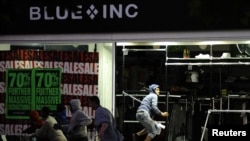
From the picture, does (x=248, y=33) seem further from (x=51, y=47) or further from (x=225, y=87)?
(x=51, y=47)

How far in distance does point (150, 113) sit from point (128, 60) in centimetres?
123

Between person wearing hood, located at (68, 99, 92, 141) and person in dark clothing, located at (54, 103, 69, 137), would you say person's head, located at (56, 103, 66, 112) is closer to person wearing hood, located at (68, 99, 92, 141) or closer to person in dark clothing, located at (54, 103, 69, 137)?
person in dark clothing, located at (54, 103, 69, 137)

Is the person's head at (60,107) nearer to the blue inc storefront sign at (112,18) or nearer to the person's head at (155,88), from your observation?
the blue inc storefront sign at (112,18)

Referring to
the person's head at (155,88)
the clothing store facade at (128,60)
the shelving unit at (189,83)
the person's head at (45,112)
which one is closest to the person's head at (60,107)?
the clothing store facade at (128,60)

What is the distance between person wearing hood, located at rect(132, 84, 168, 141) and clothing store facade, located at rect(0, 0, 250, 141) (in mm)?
127

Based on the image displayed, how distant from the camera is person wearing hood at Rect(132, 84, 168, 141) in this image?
1092cm

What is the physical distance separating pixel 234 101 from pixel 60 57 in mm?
3827

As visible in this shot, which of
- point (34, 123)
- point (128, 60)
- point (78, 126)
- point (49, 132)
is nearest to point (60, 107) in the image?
point (34, 123)

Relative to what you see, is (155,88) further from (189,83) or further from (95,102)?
(95,102)

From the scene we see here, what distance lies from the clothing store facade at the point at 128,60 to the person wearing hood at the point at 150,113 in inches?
5.0

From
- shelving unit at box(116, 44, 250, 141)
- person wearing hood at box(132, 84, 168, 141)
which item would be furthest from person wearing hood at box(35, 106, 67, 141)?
person wearing hood at box(132, 84, 168, 141)

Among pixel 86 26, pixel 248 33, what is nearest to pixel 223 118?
pixel 248 33

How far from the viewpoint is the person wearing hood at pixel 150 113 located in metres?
10.9

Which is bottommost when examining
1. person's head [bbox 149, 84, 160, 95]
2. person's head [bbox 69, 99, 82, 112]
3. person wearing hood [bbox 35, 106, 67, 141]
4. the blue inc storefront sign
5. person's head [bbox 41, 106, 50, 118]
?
person wearing hood [bbox 35, 106, 67, 141]
